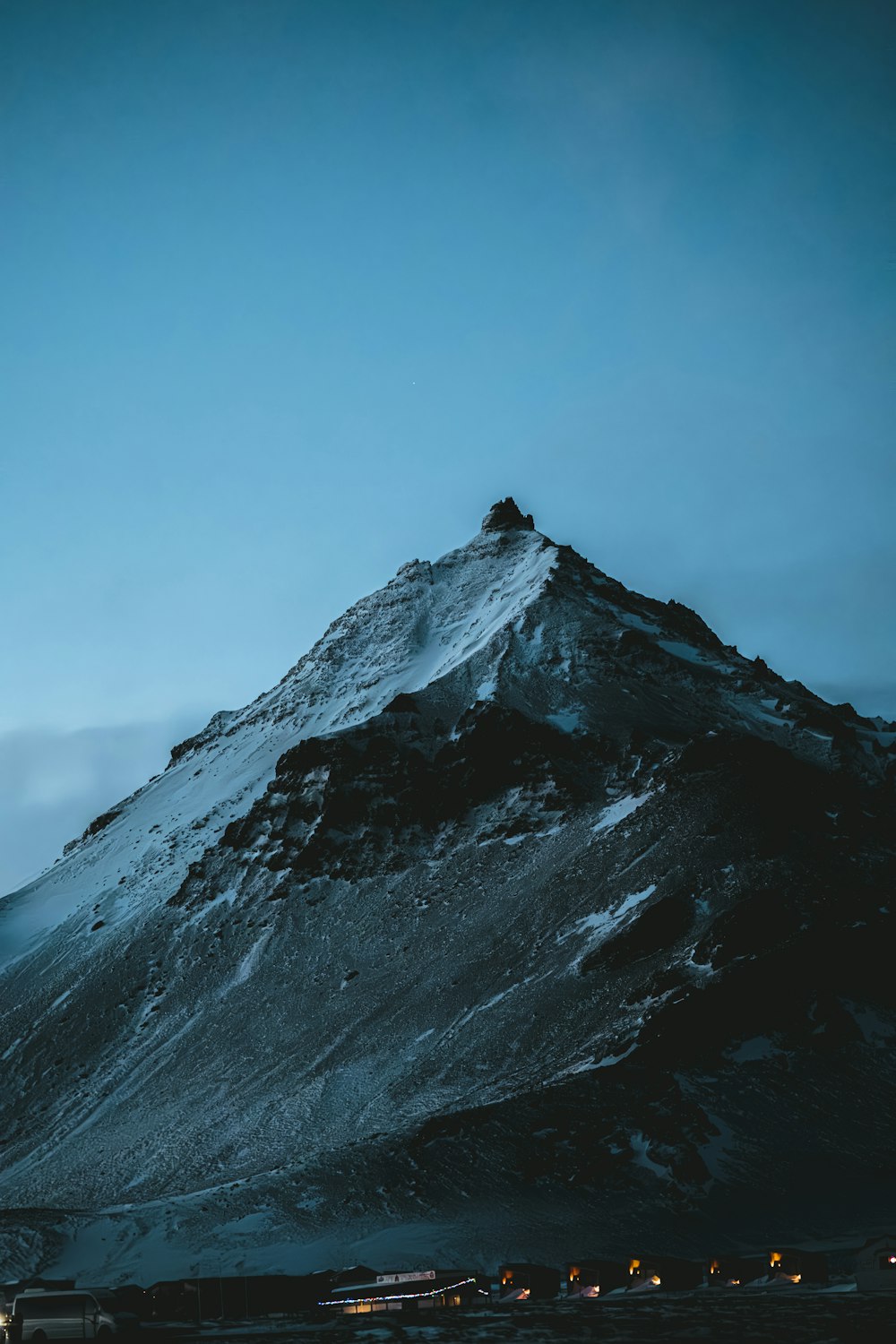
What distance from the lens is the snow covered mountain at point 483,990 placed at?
86688 millimetres

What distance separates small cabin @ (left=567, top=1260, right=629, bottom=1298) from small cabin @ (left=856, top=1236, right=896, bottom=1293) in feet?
37.6

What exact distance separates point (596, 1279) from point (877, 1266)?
13643 millimetres

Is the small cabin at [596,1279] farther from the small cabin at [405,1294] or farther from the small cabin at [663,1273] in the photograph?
the small cabin at [405,1294]

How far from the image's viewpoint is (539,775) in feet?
542

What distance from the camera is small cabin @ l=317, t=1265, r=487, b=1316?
61188 millimetres

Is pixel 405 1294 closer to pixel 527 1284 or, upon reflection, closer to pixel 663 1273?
pixel 527 1284

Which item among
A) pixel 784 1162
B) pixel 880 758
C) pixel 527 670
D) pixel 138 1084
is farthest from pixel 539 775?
pixel 784 1162

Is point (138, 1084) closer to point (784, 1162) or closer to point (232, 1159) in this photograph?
point (232, 1159)

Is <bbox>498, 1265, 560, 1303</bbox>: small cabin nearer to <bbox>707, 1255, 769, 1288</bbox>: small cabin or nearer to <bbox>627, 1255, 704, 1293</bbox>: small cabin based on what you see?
<bbox>627, 1255, 704, 1293</bbox>: small cabin

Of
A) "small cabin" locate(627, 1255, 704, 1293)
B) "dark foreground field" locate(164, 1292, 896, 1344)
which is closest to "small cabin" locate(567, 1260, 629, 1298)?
"small cabin" locate(627, 1255, 704, 1293)

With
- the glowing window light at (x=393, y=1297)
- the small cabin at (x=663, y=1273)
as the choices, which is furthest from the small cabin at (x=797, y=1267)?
the glowing window light at (x=393, y=1297)

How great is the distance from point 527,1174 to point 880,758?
344ft

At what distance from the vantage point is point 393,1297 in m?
61.8

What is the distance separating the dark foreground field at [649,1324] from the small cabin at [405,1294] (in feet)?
12.3
